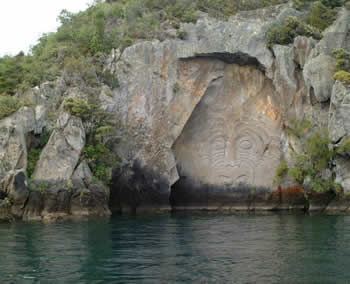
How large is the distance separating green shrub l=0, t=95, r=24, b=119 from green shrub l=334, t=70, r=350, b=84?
20399 millimetres

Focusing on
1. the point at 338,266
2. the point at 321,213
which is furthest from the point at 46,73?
the point at 338,266

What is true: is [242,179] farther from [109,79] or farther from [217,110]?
[109,79]

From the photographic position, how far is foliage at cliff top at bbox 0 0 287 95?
123 feet

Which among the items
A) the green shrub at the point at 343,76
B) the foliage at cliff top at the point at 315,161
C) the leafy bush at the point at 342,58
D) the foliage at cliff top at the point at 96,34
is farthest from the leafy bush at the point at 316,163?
the foliage at cliff top at the point at 96,34

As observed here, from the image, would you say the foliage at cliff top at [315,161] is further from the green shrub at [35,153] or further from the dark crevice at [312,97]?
the green shrub at [35,153]

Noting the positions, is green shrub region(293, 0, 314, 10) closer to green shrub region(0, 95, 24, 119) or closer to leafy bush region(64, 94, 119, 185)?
leafy bush region(64, 94, 119, 185)

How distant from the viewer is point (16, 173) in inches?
1142

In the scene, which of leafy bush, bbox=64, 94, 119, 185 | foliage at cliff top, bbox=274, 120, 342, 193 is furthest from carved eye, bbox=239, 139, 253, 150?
leafy bush, bbox=64, 94, 119, 185

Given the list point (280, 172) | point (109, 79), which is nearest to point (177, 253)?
point (280, 172)

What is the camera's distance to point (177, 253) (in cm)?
1672

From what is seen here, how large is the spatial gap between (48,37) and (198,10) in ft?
43.4

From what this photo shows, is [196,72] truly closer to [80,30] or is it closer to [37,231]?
[80,30]

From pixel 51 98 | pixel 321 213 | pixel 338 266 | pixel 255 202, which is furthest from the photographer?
pixel 255 202

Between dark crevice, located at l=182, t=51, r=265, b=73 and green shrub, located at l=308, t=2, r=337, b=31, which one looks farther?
green shrub, located at l=308, t=2, r=337, b=31
